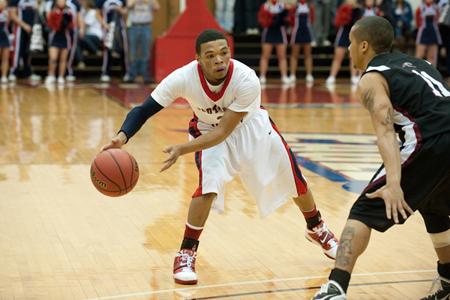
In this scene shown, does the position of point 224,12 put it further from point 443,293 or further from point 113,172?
point 443,293

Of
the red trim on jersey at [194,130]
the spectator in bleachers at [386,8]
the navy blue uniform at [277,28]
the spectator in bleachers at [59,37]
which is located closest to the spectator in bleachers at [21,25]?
the spectator in bleachers at [59,37]

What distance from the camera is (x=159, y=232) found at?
6395 mm

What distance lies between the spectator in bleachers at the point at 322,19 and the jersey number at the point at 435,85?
15126mm

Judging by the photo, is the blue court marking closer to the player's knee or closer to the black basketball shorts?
the player's knee

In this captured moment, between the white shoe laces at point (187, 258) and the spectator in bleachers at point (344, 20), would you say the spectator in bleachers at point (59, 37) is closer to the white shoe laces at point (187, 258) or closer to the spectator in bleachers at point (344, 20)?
the spectator in bleachers at point (344, 20)

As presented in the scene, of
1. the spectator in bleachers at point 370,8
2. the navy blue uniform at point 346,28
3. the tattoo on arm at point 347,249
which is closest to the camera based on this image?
the tattoo on arm at point 347,249

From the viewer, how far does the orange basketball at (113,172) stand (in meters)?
5.26

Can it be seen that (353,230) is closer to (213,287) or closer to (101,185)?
(213,287)

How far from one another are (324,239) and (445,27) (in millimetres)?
14886

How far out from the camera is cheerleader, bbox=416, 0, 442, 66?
60.7ft

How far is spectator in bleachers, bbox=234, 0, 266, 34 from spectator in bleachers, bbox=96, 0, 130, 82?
266 centimetres

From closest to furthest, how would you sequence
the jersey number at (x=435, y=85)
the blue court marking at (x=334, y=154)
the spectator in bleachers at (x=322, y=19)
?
1. the jersey number at (x=435, y=85)
2. the blue court marking at (x=334, y=154)
3. the spectator in bleachers at (x=322, y=19)

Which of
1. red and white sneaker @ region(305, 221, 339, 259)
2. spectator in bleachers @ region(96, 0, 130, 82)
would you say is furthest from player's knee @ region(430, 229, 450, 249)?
spectator in bleachers @ region(96, 0, 130, 82)

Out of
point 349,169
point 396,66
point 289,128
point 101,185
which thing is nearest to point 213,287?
point 101,185
